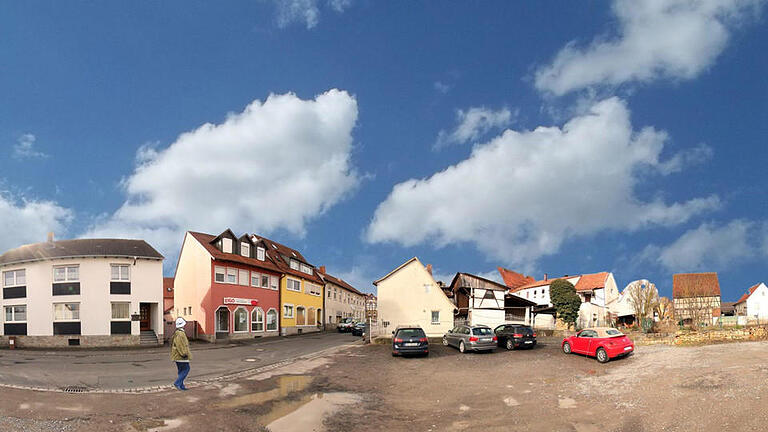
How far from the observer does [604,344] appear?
76.4 ft

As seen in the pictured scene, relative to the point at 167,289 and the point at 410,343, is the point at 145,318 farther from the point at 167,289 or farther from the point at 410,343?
the point at 410,343

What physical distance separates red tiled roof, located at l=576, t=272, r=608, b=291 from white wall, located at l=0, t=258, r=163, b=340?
50.1 meters

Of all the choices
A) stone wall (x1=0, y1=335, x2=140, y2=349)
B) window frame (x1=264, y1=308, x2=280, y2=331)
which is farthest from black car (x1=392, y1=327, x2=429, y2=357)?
window frame (x1=264, y1=308, x2=280, y2=331)

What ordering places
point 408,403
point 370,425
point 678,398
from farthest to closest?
point 408,403
point 678,398
point 370,425

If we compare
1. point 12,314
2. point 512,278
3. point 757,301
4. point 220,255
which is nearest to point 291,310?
point 220,255

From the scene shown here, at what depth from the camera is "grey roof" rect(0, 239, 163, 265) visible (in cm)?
3697

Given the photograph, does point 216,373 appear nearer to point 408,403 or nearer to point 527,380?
point 408,403

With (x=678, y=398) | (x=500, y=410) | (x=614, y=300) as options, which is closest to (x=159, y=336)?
(x=500, y=410)

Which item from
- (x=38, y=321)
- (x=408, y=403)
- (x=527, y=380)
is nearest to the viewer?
(x=408, y=403)

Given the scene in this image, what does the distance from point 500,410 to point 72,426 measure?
1152 cm

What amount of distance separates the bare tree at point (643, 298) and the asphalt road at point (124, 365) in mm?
34003

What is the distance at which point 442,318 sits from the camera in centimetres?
3916

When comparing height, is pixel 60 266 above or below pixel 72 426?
above

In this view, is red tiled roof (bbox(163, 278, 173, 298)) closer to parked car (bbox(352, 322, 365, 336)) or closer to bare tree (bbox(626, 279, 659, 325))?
parked car (bbox(352, 322, 365, 336))
